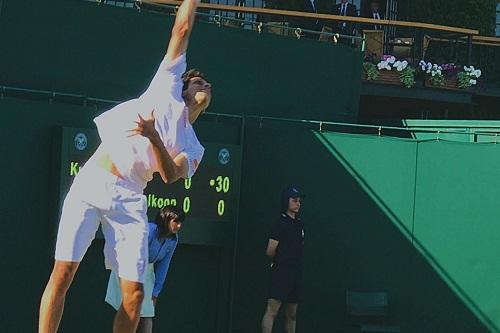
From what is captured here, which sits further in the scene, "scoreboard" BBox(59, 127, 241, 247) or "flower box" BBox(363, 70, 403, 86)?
"flower box" BBox(363, 70, 403, 86)

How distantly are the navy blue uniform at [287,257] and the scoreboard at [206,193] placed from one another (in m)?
0.64

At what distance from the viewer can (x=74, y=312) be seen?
456 inches

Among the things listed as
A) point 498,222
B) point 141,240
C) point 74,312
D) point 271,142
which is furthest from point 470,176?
point 141,240

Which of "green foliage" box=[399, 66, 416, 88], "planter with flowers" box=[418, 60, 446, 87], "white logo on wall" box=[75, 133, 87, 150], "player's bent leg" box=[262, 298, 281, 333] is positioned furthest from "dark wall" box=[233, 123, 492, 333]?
"planter with flowers" box=[418, 60, 446, 87]

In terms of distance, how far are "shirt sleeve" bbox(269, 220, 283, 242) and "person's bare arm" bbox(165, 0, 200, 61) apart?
5.79 meters

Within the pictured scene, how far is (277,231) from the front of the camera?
1186cm

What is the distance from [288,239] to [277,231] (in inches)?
5.4

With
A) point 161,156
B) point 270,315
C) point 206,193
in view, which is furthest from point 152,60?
point 161,156

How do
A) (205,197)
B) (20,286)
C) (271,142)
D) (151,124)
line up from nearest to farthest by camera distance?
(151,124), (20,286), (205,197), (271,142)

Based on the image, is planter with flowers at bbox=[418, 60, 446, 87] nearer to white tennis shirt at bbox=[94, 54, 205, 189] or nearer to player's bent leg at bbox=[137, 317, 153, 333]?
player's bent leg at bbox=[137, 317, 153, 333]

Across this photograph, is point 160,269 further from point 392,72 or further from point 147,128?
point 392,72

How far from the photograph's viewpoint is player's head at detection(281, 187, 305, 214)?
464 inches

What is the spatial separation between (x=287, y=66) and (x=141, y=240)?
25.2 ft

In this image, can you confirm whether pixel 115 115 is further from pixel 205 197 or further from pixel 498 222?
pixel 498 222
